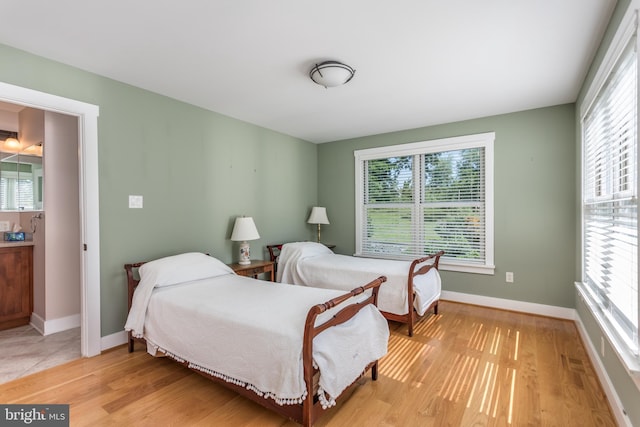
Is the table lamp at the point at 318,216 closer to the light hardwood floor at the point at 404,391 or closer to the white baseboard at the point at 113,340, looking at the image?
the light hardwood floor at the point at 404,391

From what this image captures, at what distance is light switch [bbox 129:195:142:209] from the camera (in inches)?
117

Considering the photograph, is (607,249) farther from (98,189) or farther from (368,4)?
(98,189)

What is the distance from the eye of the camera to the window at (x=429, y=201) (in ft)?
13.2

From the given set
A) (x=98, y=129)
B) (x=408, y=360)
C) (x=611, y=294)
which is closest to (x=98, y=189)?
(x=98, y=129)

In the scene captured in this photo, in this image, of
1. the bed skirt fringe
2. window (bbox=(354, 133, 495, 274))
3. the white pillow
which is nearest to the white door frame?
the white pillow

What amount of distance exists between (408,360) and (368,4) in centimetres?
260

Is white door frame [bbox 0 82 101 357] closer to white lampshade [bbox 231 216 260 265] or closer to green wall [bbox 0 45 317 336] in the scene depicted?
green wall [bbox 0 45 317 336]

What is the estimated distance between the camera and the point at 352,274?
11.5 ft

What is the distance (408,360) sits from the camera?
2.61m

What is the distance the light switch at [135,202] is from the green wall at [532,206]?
371 cm

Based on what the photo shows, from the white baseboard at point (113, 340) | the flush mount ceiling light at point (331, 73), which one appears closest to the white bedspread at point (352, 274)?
the white baseboard at point (113, 340)

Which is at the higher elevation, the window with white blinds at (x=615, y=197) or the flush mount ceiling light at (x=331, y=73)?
the flush mount ceiling light at (x=331, y=73)

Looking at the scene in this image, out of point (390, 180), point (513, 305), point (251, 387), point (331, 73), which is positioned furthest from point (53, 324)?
point (513, 305)

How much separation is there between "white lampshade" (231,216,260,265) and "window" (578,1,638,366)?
10.6ft
